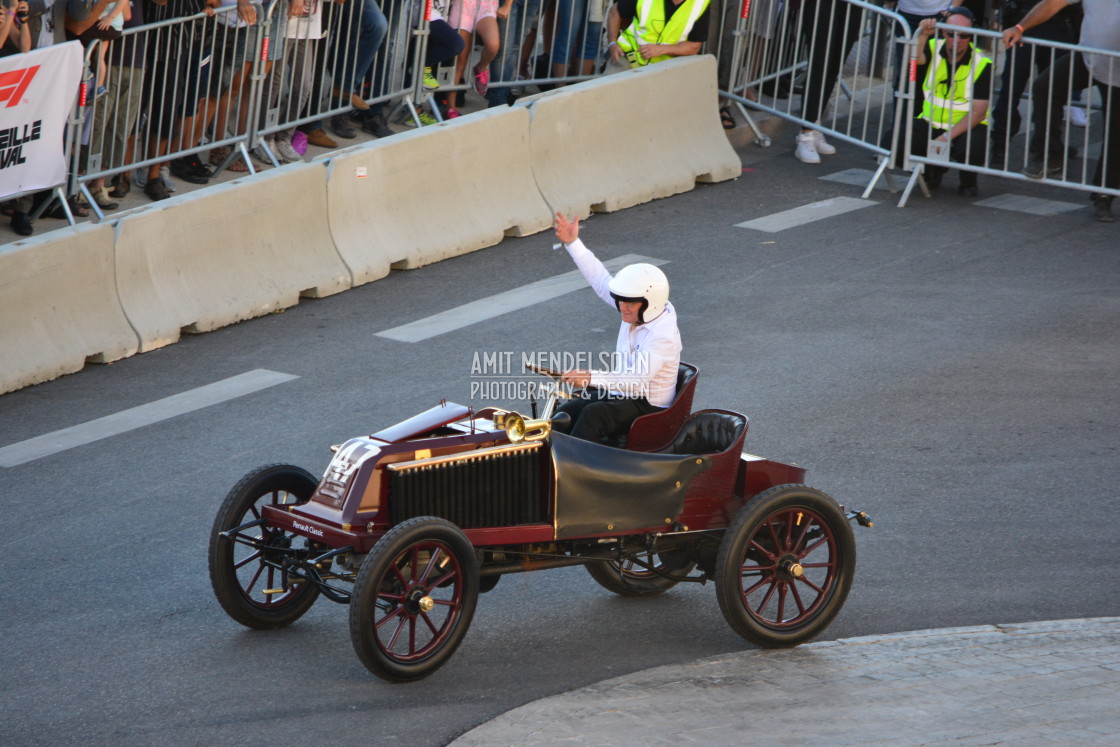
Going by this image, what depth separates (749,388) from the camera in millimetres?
10320

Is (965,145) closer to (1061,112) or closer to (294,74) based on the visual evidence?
(1061,112)

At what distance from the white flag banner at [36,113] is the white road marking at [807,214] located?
220 inches

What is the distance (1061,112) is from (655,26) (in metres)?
3.84

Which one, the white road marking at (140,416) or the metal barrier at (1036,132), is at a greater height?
the metal barrier at (1036,132)

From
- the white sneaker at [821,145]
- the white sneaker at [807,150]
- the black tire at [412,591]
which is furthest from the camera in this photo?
the white sneaker at [821,145]

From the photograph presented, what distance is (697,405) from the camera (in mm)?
9859

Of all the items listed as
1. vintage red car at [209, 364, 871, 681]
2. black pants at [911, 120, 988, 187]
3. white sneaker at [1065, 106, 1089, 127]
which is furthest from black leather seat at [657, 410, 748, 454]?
white sneaker at [1065, 106, 1089, 127]

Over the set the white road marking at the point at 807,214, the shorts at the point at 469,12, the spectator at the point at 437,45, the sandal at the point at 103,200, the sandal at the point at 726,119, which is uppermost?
the shorts at the point at 469,12

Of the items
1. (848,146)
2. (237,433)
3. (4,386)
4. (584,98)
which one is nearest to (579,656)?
(237,433)

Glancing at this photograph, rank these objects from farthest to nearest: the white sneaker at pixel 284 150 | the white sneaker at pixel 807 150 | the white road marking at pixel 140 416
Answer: the white sneaker at pixel 807 150 < the white sneaker at pixel 284 150 < the white road marking at pixel 140 416

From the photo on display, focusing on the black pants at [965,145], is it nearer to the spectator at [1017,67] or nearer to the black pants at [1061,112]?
the spectator at [1017,67]

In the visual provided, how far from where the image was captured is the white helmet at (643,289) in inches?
291

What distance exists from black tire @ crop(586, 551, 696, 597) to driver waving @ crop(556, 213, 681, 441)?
2.20 ft

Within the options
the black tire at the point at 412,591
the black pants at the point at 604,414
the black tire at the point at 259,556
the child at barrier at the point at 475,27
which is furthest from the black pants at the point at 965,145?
the black tire at the point at 412,591
